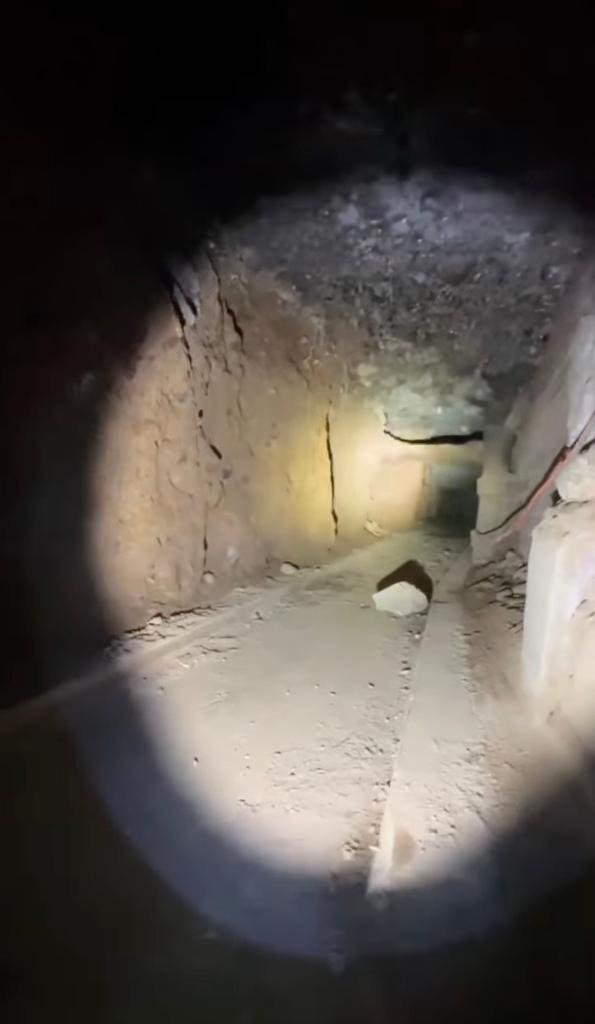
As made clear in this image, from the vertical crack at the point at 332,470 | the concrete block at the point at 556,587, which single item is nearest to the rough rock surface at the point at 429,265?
the vertical crack at the point at 332,470

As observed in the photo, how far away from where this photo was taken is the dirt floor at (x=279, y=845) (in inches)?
62.7

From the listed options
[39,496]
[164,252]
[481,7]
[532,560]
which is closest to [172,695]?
[39,496]

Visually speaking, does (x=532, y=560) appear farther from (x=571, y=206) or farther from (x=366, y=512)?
(x=366, y=512)

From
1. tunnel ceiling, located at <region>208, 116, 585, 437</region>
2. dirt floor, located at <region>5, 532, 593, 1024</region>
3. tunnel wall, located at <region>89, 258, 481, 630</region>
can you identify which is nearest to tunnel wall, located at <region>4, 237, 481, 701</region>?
tunnel wall, located at <region>89, 258, 481, 630</region>

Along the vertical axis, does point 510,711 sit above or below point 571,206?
below

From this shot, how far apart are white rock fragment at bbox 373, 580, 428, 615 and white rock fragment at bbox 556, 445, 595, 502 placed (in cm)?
164

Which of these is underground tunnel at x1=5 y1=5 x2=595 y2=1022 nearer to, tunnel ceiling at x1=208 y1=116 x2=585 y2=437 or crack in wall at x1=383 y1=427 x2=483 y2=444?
tunnel ceiling at x1=208 y1=116 x2=585 y2=437

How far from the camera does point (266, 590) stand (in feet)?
13.9

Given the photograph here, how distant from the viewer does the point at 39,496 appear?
264cm

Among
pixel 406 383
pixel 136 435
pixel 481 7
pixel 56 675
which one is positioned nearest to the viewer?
pixel 481 7

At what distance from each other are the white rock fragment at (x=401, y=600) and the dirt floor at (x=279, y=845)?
84 cm

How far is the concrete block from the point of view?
233 cm

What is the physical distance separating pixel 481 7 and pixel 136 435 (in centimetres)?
216

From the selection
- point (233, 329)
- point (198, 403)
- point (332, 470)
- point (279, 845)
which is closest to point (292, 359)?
point (233, 329)
